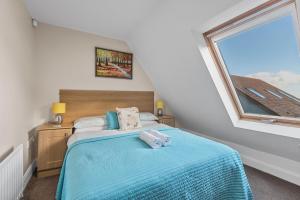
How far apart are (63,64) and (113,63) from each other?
3.00 ft

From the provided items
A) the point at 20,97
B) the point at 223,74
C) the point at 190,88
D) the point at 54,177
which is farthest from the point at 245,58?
the point at 54,177

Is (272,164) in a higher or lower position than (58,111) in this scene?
lower

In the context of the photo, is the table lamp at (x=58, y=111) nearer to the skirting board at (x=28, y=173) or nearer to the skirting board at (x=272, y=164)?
the skirting board at (x=28, y=173)

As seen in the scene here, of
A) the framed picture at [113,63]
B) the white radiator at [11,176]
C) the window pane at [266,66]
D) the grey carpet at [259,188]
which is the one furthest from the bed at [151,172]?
the framed picture at [113,63]

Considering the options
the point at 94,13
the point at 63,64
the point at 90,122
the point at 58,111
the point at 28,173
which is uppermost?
the point at 94,13

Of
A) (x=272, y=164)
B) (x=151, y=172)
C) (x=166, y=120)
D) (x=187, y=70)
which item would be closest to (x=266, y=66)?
(x=187, y=70)

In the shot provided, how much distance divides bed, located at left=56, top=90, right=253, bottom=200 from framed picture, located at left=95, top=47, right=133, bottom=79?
5.51ft

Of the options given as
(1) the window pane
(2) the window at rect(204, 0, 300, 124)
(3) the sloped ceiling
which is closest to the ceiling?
(3) the sloped ceiling

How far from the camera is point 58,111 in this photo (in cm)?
253

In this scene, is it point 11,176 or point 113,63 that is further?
point 113,63

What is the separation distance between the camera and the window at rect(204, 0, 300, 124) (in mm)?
1644

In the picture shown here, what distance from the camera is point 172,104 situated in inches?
147

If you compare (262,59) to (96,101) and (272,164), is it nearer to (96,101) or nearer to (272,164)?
(272,164)

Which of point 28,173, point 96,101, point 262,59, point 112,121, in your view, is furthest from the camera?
point 96,101
